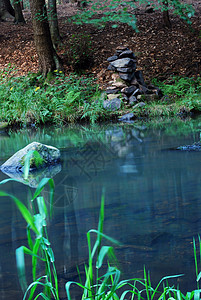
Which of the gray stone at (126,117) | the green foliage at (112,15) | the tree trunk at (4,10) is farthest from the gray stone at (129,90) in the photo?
the tree trunk at (4,10)

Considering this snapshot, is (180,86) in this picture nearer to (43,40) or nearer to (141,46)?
(141,46)

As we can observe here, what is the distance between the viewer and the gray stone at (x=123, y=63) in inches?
446

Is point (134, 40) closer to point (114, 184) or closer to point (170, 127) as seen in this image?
point (170, 127)

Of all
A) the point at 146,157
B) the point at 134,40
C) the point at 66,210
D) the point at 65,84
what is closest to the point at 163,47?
the point at 134,40

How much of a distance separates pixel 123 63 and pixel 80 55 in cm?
263

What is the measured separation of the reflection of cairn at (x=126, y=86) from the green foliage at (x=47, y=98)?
0.61m

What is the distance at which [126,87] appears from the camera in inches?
446

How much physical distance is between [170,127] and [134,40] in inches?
306

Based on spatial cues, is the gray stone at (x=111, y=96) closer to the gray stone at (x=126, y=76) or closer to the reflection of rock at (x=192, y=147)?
the gray stone at (x=126, y=76)

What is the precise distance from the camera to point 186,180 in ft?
13.7

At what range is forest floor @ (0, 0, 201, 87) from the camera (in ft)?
43.6

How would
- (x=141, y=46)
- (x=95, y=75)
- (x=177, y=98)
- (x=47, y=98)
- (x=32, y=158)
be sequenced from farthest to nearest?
(x=141, y=46) < (x=95, y=75) < (x=177, y=98) < (x=47, y=98) < (x=32, y=158)

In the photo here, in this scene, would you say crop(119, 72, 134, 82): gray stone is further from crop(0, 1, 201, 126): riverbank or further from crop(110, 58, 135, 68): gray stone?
crop(0, 1, 201, 126): riverbank

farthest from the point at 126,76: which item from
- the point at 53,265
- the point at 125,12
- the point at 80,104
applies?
the point at 53,265
